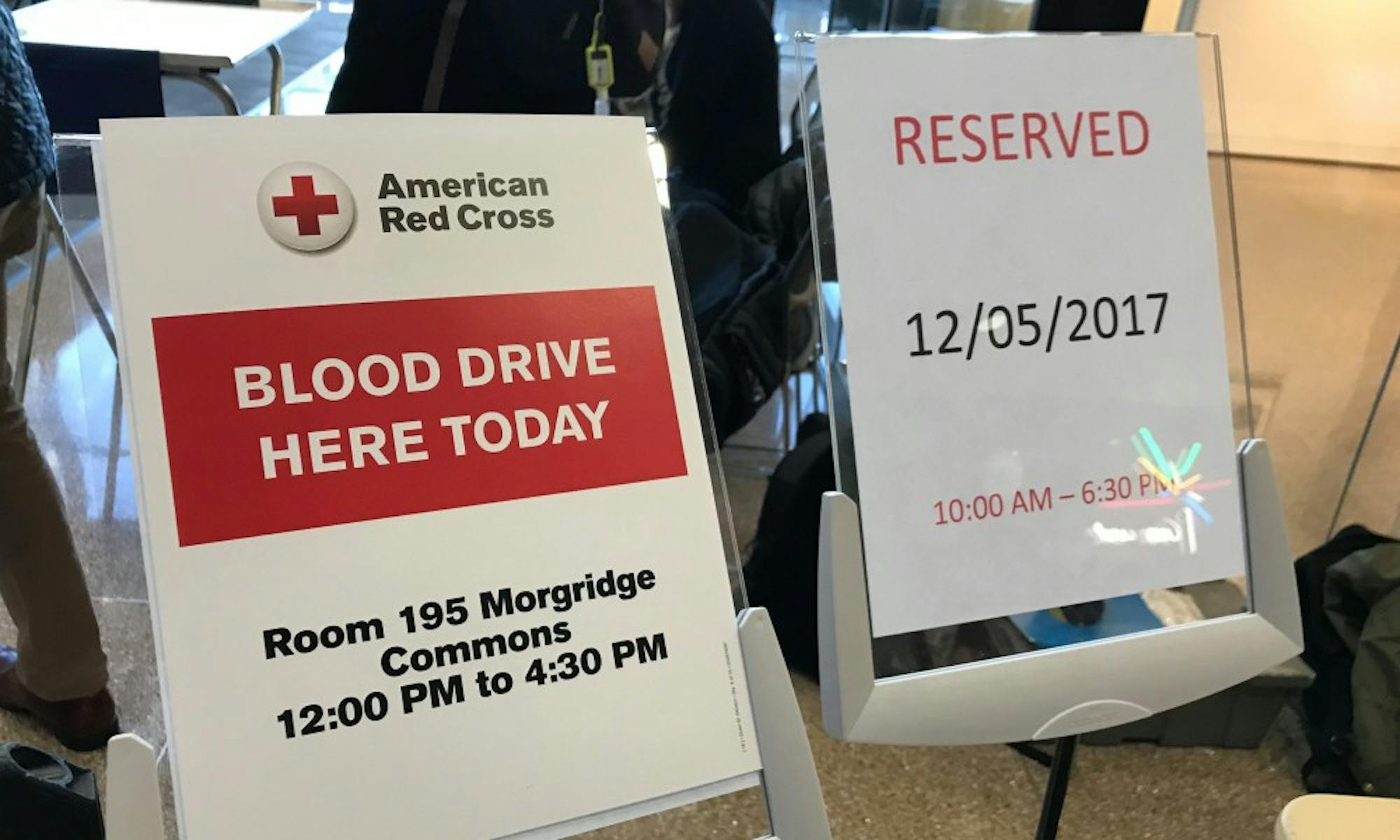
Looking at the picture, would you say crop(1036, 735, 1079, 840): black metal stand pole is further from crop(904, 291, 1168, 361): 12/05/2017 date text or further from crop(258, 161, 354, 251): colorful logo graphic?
crop(258, 161, 354, 251): colorful logo graphic

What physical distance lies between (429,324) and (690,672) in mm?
300

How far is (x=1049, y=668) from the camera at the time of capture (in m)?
0.86

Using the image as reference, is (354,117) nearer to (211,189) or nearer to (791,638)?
(211,189)

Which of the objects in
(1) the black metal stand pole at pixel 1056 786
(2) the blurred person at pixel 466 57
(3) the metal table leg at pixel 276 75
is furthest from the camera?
(3) the metal table leg at pixel 276 75

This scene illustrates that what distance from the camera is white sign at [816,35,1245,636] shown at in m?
0.83

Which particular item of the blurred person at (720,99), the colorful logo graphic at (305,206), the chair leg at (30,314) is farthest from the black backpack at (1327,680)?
the chair leg at (30,314)

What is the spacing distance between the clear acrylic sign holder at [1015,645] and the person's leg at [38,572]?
109 centimetres

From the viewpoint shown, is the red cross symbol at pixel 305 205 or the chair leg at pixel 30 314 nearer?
the red cross symbol at pixel 305 205

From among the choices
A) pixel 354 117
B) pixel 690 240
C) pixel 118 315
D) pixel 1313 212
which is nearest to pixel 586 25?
pixel 690 240

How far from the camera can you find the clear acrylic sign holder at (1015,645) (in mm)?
821

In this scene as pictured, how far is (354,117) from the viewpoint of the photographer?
704 millimetres

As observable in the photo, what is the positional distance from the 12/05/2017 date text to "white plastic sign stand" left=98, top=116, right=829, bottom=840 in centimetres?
23

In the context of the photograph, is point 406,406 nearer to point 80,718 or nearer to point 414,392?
point 414,392

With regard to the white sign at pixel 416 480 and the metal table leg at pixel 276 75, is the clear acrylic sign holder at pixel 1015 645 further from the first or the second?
the metal table leg at pixel 276 75
